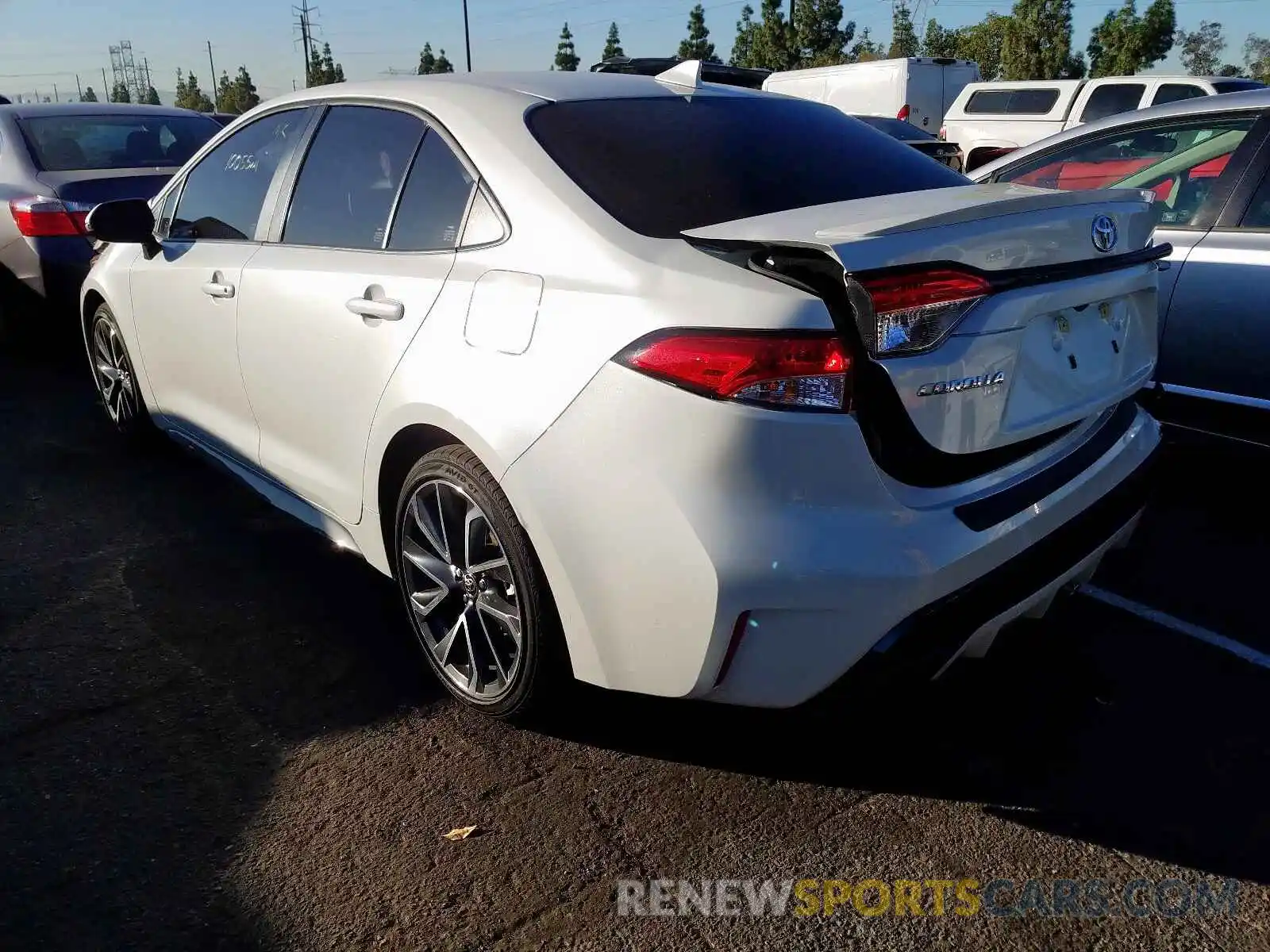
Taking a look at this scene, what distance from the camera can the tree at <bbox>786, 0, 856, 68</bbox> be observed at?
4269 centimetres

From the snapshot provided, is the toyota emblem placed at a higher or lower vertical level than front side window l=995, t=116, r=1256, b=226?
higher

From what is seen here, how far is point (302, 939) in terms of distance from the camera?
2139 mm

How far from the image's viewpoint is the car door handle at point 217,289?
11.6ft

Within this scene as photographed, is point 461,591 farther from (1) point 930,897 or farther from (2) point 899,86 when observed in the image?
(2) point 899,86

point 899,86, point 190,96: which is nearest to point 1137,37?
point 899,86

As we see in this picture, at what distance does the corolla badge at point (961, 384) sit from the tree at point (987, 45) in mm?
41695

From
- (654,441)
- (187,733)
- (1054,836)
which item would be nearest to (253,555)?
(187,733)

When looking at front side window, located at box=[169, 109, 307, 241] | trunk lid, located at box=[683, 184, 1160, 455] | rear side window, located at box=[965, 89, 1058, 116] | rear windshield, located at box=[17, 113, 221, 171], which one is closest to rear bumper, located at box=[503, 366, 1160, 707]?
trunk lid, located at box=[683, 184, 1160, 455]

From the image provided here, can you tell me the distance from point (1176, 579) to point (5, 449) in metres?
5.25

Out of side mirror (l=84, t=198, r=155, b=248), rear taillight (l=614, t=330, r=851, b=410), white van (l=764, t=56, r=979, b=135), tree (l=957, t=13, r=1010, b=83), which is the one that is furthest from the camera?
tree (l=957, t=13, r=1010, b=83)

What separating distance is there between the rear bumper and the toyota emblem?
60 centimetres

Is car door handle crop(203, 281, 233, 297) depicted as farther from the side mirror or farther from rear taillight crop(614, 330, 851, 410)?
rear taillight crop(614, 330, 851, 410)

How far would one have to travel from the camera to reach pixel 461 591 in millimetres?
2807

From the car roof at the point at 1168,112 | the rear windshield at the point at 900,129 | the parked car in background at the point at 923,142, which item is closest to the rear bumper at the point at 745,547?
the car roof at the point at 1168,112
